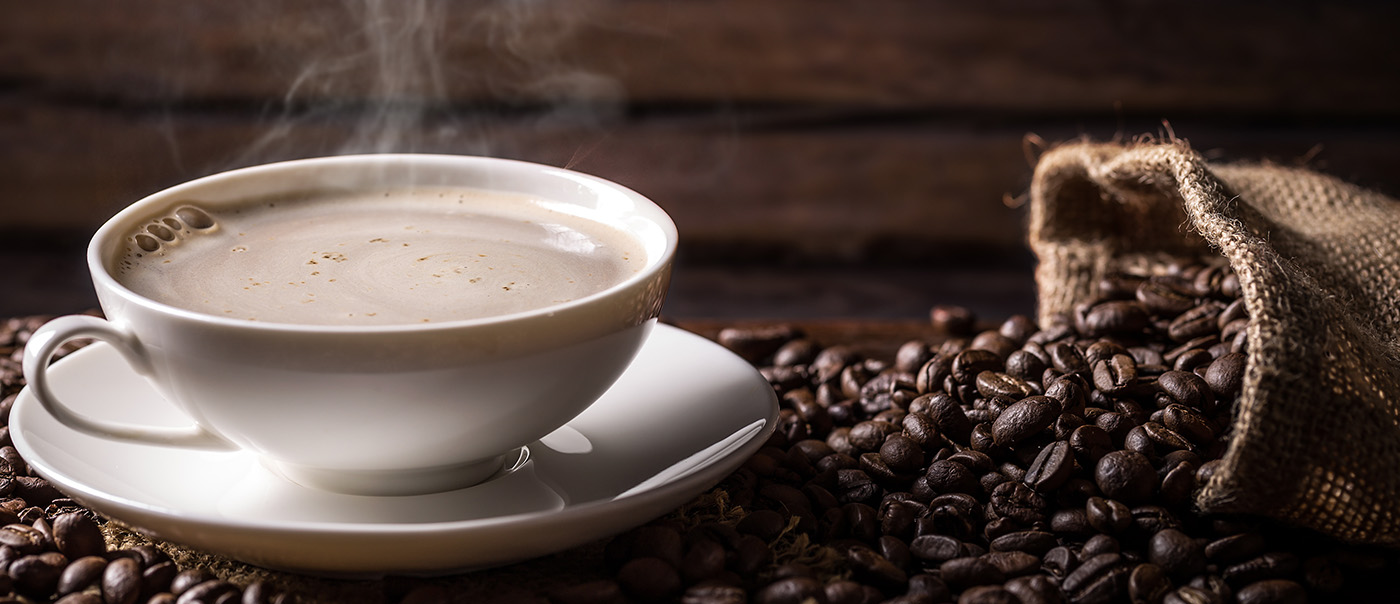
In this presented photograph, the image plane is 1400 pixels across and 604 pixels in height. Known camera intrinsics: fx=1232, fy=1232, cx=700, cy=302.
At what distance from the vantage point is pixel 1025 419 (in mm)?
1110

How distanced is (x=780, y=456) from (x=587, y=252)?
0.88 ft

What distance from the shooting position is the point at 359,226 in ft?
3.90

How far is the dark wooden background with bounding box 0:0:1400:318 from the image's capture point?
8.84ft

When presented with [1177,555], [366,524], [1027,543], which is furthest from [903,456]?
[366,524]

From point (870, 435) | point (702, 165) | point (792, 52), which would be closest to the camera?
point (870, 435)

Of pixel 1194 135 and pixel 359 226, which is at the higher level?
pixel 359 226

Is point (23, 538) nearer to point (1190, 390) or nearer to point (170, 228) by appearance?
point (170, 228)

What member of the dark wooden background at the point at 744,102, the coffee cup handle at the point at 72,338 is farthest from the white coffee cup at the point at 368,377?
the dark wooden background at the point at 744,102

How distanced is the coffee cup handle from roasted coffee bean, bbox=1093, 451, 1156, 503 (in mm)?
780

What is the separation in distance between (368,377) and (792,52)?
205cm

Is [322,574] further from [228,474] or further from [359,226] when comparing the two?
[359,226]

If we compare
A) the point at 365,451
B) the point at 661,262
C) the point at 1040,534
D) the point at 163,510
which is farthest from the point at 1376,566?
the point at 163,510

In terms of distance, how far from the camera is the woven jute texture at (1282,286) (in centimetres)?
97

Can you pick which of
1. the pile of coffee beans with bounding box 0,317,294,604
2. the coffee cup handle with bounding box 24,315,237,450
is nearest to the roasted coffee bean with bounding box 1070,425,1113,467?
the pile of coffee beans with bounding box 0,317,294,604
